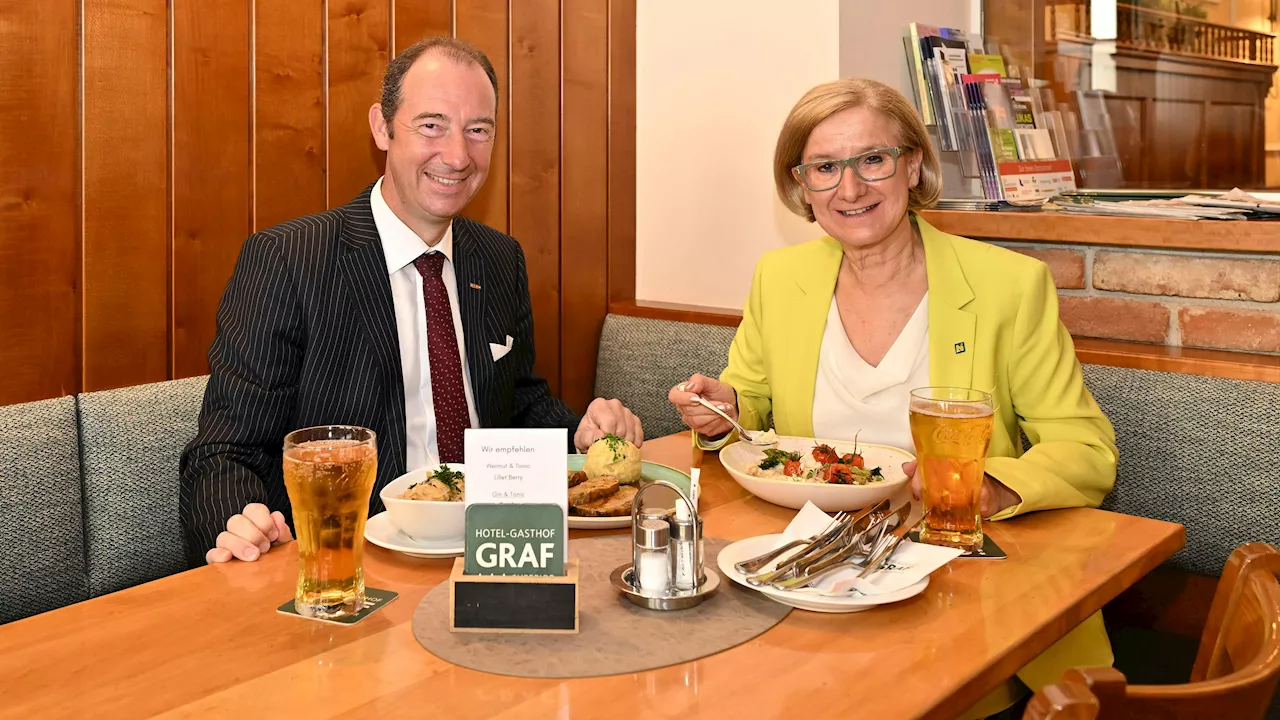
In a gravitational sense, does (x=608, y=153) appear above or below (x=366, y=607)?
above

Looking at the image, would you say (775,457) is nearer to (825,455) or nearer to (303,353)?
(825,455)

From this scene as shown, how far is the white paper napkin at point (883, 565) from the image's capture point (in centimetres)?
127

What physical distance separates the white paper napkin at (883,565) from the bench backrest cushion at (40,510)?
1.23 metres

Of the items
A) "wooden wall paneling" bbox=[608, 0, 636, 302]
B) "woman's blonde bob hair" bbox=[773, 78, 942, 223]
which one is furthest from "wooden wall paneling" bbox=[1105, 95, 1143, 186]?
"wooden wall paneling" bbox=[608, 0, 636, 302]

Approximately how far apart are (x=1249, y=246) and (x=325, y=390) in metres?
1.83

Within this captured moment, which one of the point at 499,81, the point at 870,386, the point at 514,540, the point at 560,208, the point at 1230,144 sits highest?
the point at 499,81

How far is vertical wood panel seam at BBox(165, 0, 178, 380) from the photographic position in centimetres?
229

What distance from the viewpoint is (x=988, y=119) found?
297cm

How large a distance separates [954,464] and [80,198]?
67.2 inches

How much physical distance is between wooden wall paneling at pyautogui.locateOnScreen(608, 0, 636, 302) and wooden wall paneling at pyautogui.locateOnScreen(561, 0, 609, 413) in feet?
0.08

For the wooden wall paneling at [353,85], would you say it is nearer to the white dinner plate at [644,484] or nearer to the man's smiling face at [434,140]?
the man's smiling face at [434,140]

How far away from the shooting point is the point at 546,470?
124 centimetres

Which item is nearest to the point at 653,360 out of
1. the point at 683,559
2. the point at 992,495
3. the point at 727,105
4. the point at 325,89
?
the point at 727,105

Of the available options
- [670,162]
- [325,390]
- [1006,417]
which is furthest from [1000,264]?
[670,162]
